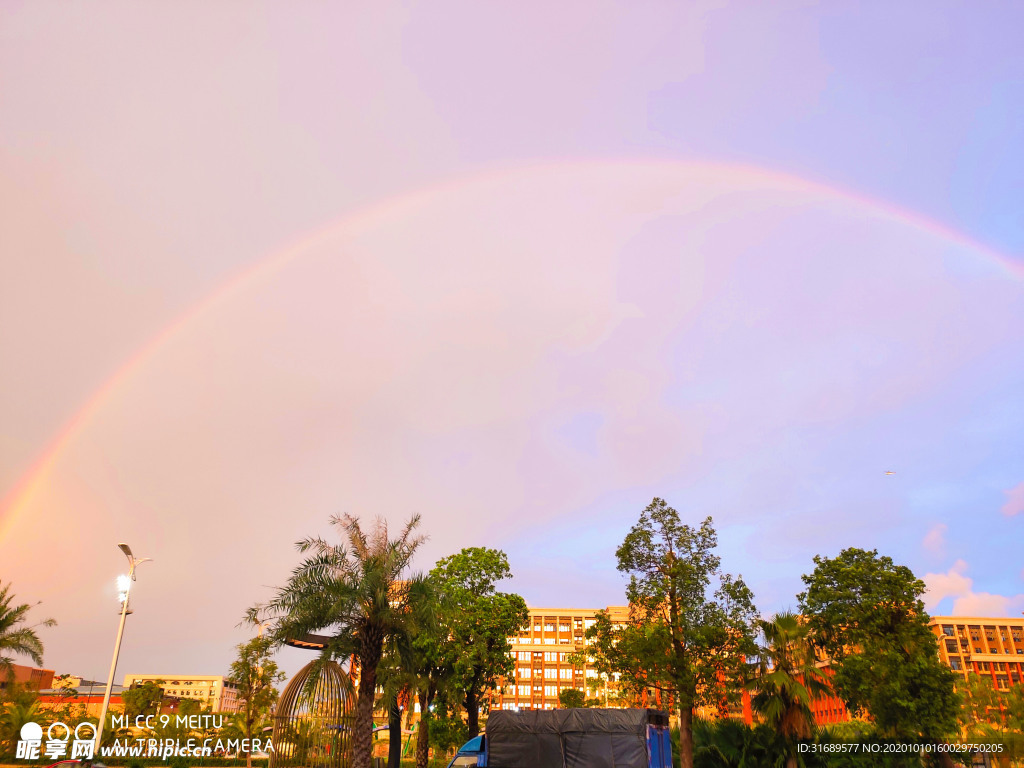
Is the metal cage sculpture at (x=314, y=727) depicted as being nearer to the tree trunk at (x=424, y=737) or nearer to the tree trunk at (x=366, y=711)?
the tree trunk at (x=366, y=711)

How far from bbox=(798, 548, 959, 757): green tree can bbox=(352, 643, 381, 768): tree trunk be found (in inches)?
874

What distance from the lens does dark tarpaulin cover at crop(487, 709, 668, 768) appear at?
987 inches

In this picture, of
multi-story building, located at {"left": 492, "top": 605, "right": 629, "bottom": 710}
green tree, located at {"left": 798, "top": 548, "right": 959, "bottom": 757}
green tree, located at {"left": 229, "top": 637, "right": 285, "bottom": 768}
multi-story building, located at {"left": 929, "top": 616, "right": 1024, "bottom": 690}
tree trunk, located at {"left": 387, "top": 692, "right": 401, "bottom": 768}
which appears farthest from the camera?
multi-story building, located at {"left": 492, "top": 605, "right": 629, "bottom": 710}

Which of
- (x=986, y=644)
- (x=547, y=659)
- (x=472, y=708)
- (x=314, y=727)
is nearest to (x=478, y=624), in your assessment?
(x=472, y=708)

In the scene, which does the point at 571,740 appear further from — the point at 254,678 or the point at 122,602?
the point at 254,678

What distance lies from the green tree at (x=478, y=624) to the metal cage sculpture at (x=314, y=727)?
24.2ft

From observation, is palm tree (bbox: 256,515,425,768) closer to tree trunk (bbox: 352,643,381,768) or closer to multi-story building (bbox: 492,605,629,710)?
tree trunk (bbox: 352,643,381,768)

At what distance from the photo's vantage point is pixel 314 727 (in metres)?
31.1

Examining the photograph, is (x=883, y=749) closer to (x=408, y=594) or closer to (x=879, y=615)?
(x=879, y=615)

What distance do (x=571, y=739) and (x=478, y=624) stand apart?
568 inches

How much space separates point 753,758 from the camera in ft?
103

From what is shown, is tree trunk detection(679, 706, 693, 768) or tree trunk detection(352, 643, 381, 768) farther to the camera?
tree trunk detection(679, 706, 693, 768)

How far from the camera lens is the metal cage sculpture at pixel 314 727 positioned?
30.8 m

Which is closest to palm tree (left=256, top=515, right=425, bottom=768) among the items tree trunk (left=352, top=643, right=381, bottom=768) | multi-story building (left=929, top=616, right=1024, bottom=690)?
tree trunk (left=352, top=643, right=381, bottom=768)
